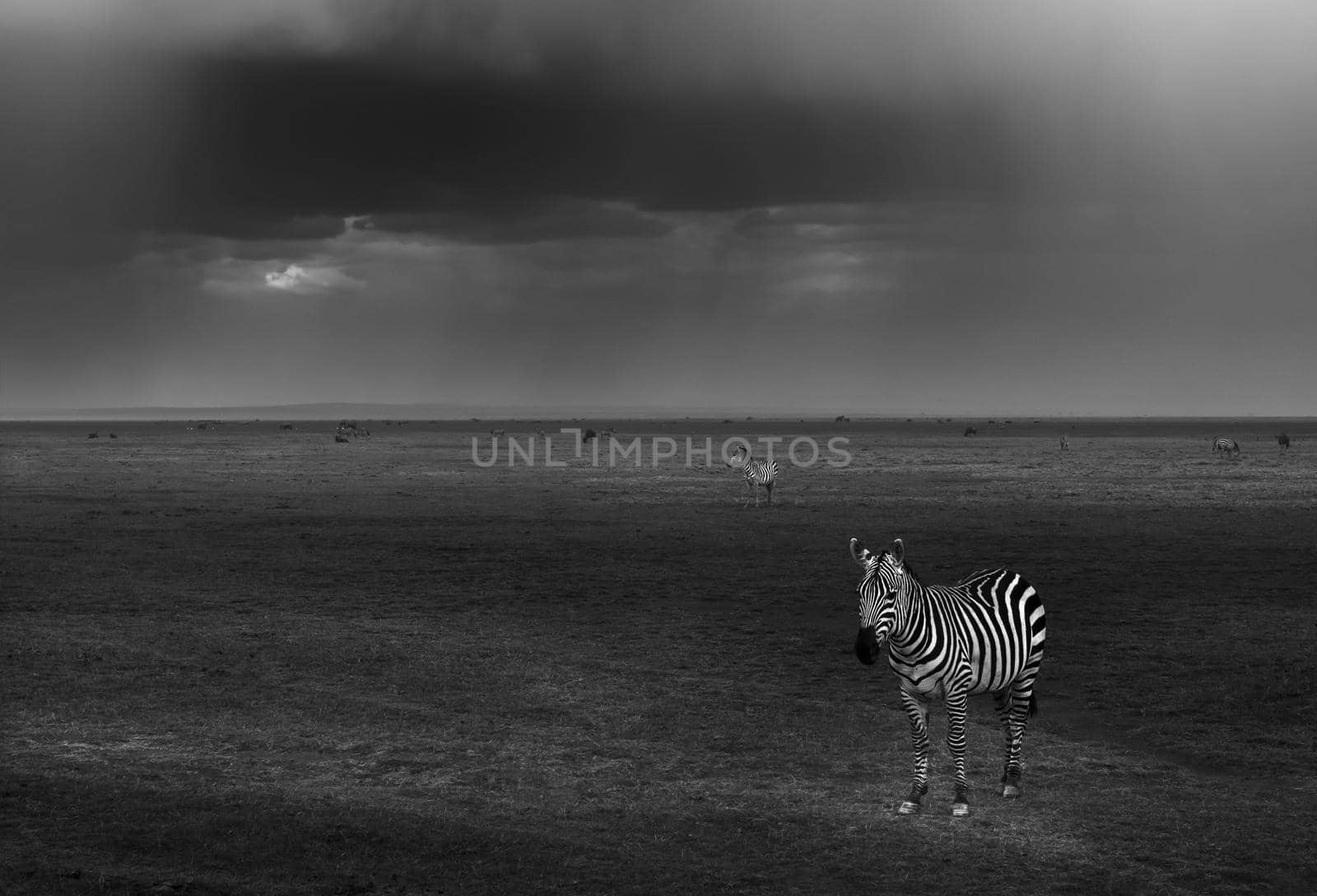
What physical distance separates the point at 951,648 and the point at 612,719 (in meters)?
4.95

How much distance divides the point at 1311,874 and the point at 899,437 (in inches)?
4588

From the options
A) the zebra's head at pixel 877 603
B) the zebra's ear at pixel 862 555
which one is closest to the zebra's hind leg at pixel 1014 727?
the zebra's head at pixel 877 603

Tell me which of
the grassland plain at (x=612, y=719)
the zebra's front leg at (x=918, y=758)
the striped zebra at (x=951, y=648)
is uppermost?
the striped zebra at (x=951, y=648)

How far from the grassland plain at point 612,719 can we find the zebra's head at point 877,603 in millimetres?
1720

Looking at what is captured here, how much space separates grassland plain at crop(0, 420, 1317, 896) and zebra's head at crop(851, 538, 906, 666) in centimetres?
172

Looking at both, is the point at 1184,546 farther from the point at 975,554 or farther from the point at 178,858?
the point at 178,858

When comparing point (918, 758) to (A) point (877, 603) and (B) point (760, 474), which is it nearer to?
(A) point (877, 603)

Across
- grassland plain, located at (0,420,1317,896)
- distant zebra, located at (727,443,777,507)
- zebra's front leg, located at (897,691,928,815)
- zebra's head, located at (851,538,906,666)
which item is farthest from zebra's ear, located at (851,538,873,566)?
distant zebra, located at (727,443,777,507)

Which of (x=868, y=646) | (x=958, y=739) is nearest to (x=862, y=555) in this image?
(x=868, y=646)

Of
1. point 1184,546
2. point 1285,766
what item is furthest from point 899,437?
point 1285,766

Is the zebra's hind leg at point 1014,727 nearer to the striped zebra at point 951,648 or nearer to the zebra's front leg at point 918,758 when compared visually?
the striped zebra at point 951,648

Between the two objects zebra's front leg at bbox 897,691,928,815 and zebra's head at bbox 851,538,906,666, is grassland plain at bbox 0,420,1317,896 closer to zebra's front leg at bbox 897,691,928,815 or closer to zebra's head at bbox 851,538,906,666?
zebra's front leg at bbox 897,691,928,815

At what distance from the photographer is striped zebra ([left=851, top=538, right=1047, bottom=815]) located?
10.1 m

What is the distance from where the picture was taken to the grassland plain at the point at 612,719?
31.1 ft
